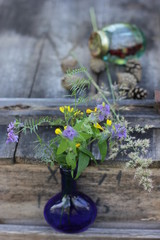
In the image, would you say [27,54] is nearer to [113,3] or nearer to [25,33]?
[25,33]

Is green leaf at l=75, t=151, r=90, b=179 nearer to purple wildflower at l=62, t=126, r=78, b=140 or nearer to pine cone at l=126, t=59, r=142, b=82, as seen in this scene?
purple wildflower at l=62, t=126, r=78, b=140

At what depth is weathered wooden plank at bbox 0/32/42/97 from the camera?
1.77 m

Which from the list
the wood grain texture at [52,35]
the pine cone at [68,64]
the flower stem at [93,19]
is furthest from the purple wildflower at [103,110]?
the flower stem at [93,19]

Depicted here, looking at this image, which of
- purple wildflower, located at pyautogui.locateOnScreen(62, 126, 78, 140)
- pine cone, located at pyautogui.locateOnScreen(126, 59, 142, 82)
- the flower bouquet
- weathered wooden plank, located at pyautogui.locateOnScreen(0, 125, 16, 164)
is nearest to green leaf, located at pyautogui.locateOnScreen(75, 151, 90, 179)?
the flower bouquet

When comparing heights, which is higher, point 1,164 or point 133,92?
point 133,92

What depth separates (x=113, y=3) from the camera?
2475mm

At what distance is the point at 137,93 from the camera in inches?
63.4

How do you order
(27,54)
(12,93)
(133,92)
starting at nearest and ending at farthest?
(133,92), (12,93), (27,54)

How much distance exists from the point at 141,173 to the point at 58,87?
2.19 ft

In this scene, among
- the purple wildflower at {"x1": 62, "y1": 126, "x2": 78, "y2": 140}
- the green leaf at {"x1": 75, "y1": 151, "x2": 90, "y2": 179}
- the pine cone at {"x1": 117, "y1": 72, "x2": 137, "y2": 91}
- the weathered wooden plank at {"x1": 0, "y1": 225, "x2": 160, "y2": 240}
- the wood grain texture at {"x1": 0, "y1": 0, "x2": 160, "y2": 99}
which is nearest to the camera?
the purple wildflower at {"x1": 62, "y1": 126, "x2": 78, "y2": 140}

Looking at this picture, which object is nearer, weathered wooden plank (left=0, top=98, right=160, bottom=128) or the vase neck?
the vase neck

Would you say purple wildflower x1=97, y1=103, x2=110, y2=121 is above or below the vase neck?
above

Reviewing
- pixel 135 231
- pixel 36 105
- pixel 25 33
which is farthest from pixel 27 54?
pixel 135 231

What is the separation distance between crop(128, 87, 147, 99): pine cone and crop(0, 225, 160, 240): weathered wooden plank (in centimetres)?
49
